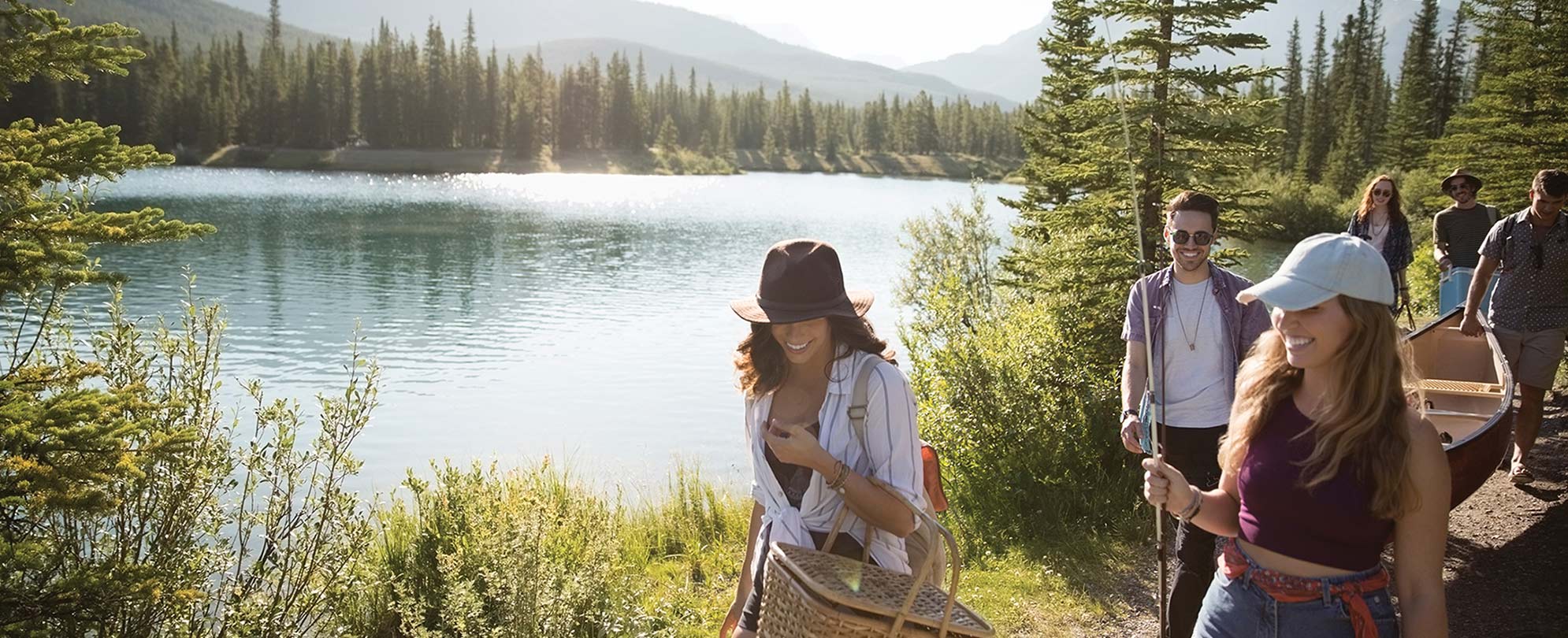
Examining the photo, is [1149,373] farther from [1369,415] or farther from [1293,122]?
[1293,122]

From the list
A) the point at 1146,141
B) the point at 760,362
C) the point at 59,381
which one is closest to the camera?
the point at 760,362

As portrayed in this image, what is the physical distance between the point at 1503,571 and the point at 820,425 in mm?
5370

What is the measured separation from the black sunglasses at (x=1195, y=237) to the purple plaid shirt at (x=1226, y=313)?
165 mm

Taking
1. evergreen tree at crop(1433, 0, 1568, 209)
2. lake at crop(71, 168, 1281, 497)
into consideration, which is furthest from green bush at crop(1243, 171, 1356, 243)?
evergreen tree at crop(1433, 0, 1568, 209)

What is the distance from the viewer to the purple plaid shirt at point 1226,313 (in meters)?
4.78

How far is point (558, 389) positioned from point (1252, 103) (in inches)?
567

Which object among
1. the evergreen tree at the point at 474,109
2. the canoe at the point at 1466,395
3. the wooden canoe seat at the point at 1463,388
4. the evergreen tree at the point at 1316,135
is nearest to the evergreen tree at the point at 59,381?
the canoe at the point at 1466,395

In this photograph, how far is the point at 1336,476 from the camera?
2.74 m

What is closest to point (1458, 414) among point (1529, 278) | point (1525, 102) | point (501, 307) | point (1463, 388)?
point (1463, 388)

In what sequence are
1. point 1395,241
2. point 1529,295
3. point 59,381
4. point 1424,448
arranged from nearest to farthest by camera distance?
point 1424,448
point 59,381
point 1529,295
point 1395,241

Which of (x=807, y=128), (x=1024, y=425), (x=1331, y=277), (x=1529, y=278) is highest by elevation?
(x=807, y=128)

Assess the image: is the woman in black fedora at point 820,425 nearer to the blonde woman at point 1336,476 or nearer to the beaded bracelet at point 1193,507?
the beaded bracelet at point 1193,507

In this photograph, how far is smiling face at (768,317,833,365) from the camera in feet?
10.3

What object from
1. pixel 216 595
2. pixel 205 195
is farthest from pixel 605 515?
pixel 205 195
